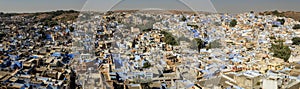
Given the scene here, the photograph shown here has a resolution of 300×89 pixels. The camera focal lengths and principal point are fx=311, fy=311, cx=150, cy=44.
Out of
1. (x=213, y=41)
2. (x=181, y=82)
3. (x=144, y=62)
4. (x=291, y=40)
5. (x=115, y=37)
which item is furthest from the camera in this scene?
(x=291, y=40)

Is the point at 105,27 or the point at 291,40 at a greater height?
the point at 105,27

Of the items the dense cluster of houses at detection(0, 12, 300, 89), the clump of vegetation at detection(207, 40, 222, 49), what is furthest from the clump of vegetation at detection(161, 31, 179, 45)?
the clump of vegetation at detection(207, 40, 222, 49)

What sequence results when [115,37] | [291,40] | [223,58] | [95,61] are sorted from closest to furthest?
[95,61], [223,58], [115,37], [291,40]

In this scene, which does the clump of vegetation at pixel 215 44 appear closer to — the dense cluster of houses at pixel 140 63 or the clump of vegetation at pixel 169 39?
the dense cluster of houses at pixel 140 63

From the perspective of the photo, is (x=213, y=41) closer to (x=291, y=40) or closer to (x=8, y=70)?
(x=291, y=40)

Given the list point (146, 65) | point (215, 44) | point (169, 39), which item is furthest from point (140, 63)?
point (215, 44)

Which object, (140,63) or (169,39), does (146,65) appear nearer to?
(140,63)

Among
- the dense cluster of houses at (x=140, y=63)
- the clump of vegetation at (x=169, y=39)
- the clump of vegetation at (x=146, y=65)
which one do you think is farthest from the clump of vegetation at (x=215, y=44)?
the clump of vegetation at (x=146, y=65)

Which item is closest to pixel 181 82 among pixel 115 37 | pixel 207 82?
pixel 207 82
